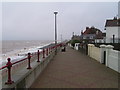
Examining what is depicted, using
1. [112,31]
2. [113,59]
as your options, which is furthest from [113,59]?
[112,31]

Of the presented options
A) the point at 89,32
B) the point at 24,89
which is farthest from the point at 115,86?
the point at 89,32

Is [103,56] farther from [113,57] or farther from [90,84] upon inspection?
[90,84]

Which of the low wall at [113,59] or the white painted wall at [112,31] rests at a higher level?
the white painted wall at [112,31]

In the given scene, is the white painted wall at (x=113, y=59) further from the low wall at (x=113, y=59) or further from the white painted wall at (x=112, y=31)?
the white painted wall at (x=112, y=31)

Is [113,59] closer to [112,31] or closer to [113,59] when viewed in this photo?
[113,59]

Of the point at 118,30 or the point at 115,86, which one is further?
the point at 118,30

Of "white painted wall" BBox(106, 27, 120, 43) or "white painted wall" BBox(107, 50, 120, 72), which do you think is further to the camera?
"white painted wall" BBox(106, 27, 120, 43)

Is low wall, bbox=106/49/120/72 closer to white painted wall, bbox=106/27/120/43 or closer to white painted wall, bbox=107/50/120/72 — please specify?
white painted wall, bbox=107/50/120/72

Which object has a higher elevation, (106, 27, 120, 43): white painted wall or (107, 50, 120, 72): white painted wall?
(106, 27, 120, 43): white painted wall

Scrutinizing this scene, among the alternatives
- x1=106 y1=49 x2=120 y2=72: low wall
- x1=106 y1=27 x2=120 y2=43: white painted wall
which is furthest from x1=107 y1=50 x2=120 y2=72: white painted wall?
x1=106 y1=27 x2=120 y2=43: white painted wall

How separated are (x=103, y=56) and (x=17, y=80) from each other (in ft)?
28.2

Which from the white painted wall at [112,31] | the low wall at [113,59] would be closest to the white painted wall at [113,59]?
the low wall at [113,59]

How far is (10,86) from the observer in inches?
163

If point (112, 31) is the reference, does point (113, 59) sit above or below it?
below
